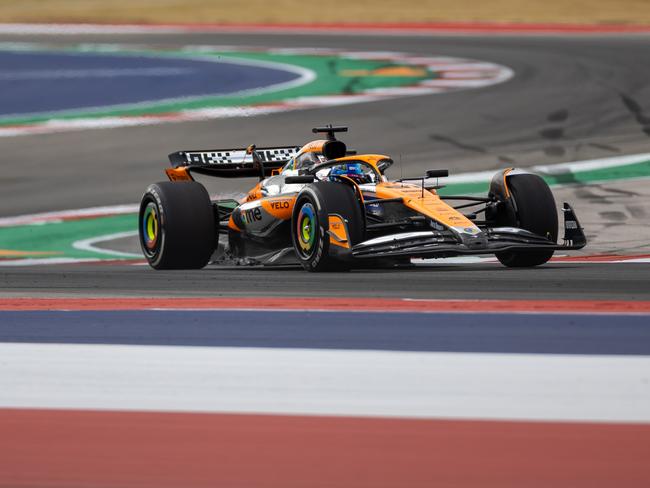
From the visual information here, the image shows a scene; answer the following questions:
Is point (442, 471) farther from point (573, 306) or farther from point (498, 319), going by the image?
point (573, 306)

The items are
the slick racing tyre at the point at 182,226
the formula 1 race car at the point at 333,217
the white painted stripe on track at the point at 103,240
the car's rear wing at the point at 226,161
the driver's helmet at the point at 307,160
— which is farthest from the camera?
the white painted stripe on track at the point at 103,240

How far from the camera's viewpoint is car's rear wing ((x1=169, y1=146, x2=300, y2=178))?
1248 cm

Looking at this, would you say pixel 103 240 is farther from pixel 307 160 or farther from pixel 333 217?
pixel 333 217

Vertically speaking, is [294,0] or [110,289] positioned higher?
[110,289]

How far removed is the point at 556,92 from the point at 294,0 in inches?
920

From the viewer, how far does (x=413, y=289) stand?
28.4 feet

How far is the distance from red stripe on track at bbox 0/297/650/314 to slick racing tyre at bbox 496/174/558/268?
8.41 ft

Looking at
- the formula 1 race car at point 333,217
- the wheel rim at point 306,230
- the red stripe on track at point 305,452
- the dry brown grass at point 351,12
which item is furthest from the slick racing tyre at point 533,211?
the dry brown grass at point 351,12

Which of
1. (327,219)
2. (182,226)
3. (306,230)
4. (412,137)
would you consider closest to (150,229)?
(182,226)

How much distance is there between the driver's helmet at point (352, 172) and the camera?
10734 millimetres

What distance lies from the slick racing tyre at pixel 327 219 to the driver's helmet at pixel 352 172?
0.46 m

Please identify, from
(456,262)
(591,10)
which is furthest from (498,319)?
(591,10)

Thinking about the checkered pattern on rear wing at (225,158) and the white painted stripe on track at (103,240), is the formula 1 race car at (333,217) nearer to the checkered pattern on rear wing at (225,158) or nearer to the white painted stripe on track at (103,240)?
the checkered pattern on rear wing at (225,158)

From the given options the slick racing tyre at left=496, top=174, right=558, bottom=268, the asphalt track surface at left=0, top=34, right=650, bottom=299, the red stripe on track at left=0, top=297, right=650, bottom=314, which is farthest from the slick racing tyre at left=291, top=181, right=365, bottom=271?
the red stripe on track at left=0, top=297, right=650, bottom=314
